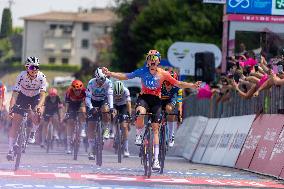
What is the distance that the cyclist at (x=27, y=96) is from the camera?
19.3m

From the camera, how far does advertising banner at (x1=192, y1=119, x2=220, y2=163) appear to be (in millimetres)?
24891

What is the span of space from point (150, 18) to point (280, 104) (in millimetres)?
58808

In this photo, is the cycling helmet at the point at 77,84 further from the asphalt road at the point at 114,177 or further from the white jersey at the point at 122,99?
the asphalt road at the point at 114,177

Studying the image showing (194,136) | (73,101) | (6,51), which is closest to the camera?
(73,101)

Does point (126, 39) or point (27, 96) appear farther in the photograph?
point (126, 39)

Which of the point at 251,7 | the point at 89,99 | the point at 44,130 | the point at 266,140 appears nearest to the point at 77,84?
the point at 89,99

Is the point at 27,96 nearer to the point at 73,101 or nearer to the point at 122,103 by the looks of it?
the point at 122,103

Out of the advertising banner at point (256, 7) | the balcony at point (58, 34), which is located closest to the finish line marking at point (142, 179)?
the advertising banner at point (256, 7)

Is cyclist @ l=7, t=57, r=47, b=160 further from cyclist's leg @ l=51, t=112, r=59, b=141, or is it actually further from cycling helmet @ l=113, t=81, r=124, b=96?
cyclist's leg @ l=51, t=112, r=59, b=141

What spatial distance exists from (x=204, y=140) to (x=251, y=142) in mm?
4261

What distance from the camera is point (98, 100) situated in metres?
22.5

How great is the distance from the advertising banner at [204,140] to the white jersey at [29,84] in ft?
20.6

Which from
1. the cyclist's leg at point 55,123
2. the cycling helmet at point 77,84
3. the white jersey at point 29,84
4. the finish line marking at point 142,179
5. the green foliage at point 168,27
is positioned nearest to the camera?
the finish line marking at point 142,179

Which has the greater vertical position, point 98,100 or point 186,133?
point 98,100
